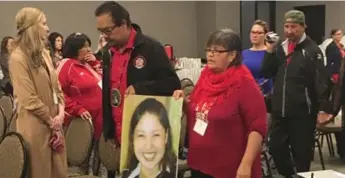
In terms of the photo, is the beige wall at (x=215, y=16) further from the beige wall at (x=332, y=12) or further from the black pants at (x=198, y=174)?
the black pants at (x=198, y=174)

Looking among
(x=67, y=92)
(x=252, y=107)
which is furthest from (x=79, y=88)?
(x=252, y=107)

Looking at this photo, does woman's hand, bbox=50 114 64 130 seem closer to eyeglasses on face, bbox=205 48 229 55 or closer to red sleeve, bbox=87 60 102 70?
eyeglasses on face, bbox=205 48 229 55

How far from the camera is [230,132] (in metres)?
2.42

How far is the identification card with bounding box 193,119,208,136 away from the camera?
2451 millimetres

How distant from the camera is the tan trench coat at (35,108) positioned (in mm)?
2975

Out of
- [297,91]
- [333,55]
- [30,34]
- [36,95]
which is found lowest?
[333,55]

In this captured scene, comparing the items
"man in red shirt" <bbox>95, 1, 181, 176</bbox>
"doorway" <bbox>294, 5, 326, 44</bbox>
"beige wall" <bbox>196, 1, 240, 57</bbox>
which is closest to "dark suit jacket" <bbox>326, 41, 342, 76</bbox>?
"beige wall" <bbox>196, 1, 240, 57</bbox>

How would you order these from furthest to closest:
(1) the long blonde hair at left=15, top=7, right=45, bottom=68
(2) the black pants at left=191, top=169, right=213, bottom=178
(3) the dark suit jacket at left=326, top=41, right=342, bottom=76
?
1. (3) the dark suit jacket at left=326, top=41, right=342, bottom=76
2. (1) the long blonde hair at left=15, top=7, right=45, bottom=68
3. (2) the black pants at left=191, top=169, right=213, bottom=178

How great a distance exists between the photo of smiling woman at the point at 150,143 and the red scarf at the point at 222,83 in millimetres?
234

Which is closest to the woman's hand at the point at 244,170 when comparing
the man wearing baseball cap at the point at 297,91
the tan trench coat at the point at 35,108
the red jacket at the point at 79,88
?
the tan trench coat at the point at 35,108

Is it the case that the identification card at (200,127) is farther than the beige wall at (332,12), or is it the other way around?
the beige wall at (332,12)

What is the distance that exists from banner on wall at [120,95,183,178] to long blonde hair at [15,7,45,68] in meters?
0.82

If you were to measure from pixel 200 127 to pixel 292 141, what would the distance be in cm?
204

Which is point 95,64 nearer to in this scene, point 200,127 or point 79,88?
point 79,88
